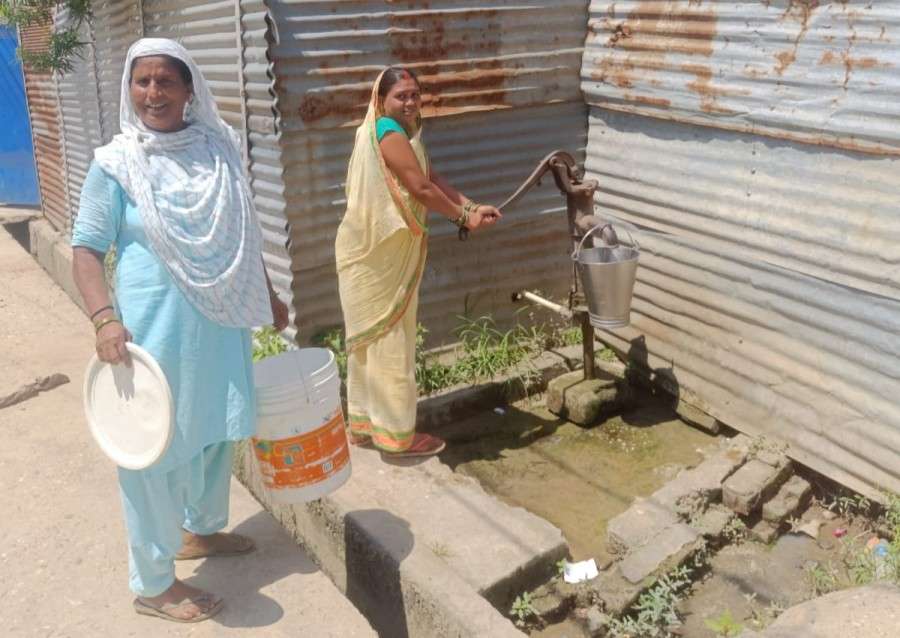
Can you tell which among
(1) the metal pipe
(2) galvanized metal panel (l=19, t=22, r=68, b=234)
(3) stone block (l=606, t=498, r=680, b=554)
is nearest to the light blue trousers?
(3) stone block (l=606, t=498, r=680, b=554)

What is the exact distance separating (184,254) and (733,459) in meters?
2.88

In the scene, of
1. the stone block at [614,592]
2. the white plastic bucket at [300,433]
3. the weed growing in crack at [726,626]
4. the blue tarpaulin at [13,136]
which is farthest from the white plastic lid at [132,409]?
the blue tarpaulin at [13,136]

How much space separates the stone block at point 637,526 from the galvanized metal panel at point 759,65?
1.82 meters

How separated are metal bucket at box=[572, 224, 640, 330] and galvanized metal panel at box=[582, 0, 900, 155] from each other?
0.82 m

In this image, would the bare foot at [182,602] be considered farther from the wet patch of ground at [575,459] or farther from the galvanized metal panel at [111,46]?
the galvanized metal panel at [111,46]

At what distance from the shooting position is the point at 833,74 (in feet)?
12.6

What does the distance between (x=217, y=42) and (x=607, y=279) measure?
2.58 meters

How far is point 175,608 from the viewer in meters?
3.16

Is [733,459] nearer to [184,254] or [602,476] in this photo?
[602,476]

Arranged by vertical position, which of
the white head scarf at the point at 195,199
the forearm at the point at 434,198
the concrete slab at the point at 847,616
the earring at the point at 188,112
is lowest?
the concrete slab at the point at 847,616

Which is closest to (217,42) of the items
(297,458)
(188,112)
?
(188,112)

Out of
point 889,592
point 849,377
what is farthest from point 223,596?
point 849,377

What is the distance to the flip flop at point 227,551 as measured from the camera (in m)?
3.57

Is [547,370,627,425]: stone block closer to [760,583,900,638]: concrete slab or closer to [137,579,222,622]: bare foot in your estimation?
[760,583,900,638]: concrete slab
